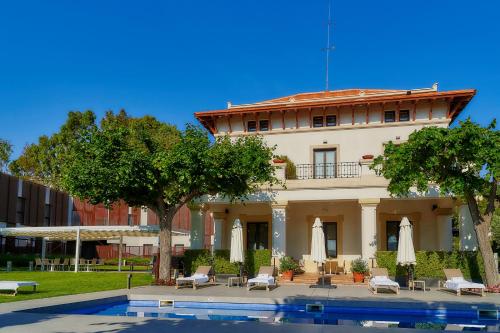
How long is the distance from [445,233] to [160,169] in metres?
13.4

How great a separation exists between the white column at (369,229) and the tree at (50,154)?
1396 inches

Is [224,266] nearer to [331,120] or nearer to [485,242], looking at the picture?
[331,120]

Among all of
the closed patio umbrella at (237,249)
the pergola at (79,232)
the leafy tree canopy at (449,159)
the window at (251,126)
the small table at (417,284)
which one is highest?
the window at (251,126)

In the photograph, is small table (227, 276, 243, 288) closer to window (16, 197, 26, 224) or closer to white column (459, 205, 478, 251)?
white column (459, 205, 478, 251)

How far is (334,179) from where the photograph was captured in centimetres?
2159

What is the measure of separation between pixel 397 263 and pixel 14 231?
23.7 meters

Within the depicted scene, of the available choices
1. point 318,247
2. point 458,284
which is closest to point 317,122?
point 318,247

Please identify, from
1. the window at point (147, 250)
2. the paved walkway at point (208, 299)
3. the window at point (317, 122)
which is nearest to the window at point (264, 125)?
the window at point (317, 122)

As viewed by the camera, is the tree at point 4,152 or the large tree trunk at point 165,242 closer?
the large tree trunk at point 165,242

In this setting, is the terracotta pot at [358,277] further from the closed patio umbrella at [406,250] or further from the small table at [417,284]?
the small table at [417,284]

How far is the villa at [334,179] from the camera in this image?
21.8 m

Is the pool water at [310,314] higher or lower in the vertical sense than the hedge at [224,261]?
lower

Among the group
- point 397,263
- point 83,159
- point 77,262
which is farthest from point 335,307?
point 77,262

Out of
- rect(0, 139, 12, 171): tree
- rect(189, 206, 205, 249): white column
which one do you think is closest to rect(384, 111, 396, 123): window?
rect(189, 206, 205, 249): white column
